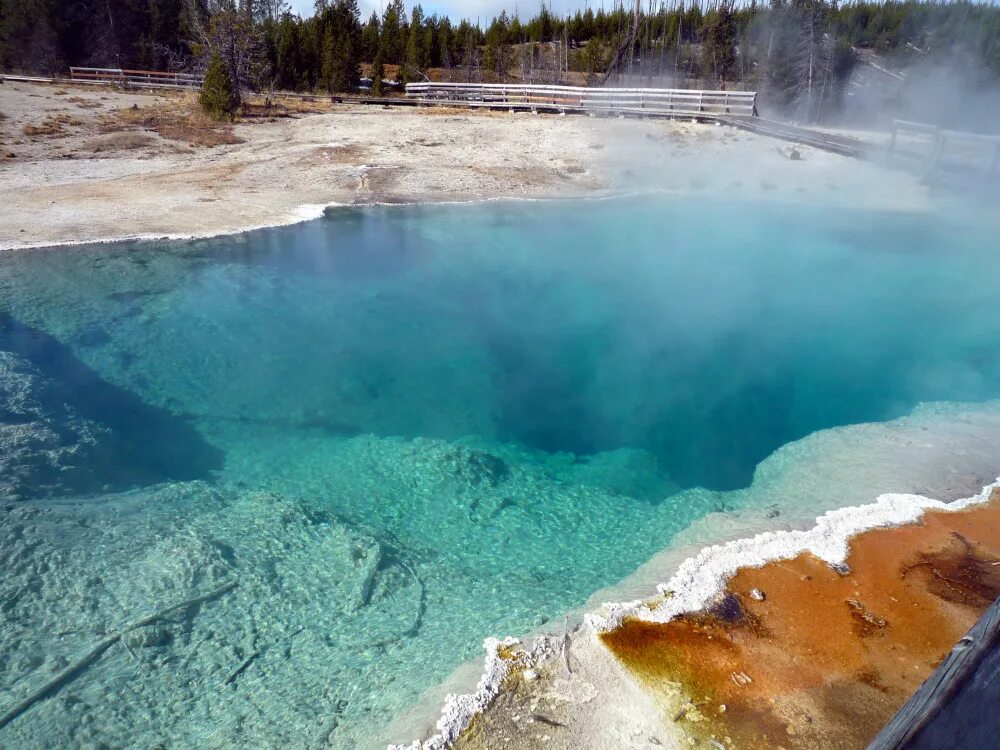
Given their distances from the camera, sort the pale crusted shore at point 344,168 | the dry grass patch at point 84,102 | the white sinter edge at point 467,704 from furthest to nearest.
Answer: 1. the dry grass patch at point 84,102
2. the pale crusted shore at point 344,168
3. the white sinter edge at point 467,704

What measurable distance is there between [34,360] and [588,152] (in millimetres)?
11907

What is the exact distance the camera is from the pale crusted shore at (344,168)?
10266mm

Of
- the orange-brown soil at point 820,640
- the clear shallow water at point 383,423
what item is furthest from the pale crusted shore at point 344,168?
the orange-brown soil at point 820,640

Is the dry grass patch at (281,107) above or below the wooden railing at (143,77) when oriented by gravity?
below

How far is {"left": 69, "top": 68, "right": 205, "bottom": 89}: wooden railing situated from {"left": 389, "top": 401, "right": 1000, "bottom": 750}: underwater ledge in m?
23.0

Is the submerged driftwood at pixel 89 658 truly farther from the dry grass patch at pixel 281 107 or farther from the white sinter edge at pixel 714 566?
the dry grass patch at pixel 281 107

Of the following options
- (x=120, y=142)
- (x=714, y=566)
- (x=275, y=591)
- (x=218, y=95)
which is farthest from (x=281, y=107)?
(x=714, y=566)

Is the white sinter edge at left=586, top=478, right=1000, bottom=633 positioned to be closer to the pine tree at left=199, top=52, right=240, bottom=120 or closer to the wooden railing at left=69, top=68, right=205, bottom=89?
the pine tree at left=199, top=52, right=240, bottom=120

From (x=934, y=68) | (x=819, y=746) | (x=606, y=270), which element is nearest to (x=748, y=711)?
(x=819, y=746)

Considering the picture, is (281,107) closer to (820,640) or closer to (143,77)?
(143,77)

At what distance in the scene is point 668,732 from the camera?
2760mm

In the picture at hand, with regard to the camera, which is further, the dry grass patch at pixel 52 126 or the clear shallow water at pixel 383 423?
the dry grass patch at pixel 52 126

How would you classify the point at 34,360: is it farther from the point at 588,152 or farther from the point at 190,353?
the point at 588,152

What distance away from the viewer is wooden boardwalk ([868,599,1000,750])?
902 mm
